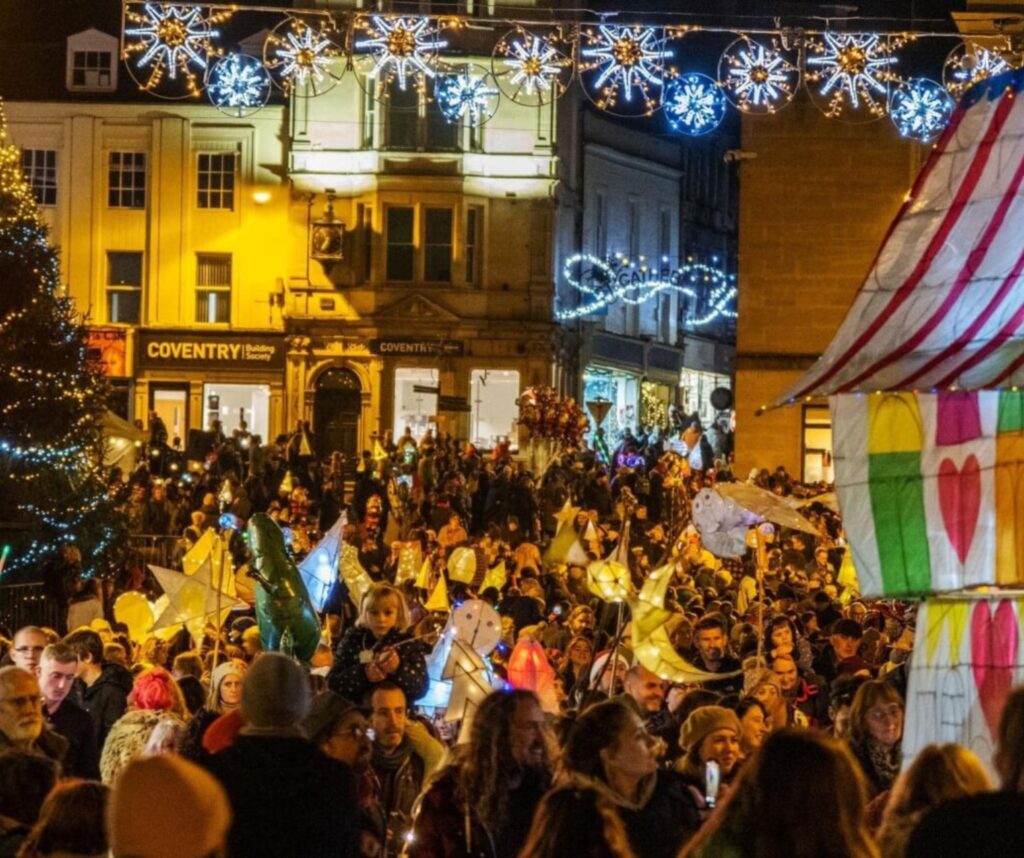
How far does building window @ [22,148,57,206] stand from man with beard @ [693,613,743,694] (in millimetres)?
39117

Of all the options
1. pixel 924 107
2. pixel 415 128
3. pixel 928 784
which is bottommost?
pixel 928 784

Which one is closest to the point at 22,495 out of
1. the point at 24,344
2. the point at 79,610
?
the point at 24,344

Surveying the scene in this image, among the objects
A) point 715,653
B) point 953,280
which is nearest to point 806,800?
point 953,280

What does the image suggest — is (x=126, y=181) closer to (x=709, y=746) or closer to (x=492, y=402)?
(x=492, y=402)

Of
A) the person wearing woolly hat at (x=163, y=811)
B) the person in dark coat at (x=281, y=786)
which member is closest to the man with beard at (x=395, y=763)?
the person in dark coat at (x=281, y=786)

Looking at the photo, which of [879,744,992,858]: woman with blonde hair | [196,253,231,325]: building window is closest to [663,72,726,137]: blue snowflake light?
[196,253,231,325]: building window

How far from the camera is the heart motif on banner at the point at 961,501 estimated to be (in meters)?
7.50

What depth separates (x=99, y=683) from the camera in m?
12.3

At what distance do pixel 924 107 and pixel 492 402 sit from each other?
18455 millimetres

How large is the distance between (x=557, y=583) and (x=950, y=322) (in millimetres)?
14678

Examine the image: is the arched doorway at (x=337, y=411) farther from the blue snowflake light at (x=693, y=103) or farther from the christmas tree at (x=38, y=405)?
the christmas tree at (x=38, y=405)

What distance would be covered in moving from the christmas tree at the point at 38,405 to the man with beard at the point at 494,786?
18017 millimetres

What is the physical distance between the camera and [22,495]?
2595 cm

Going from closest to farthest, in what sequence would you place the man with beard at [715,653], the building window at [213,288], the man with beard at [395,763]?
the man with beard at [395,763], the man with beard at [715,653], the building window at [213,288]
